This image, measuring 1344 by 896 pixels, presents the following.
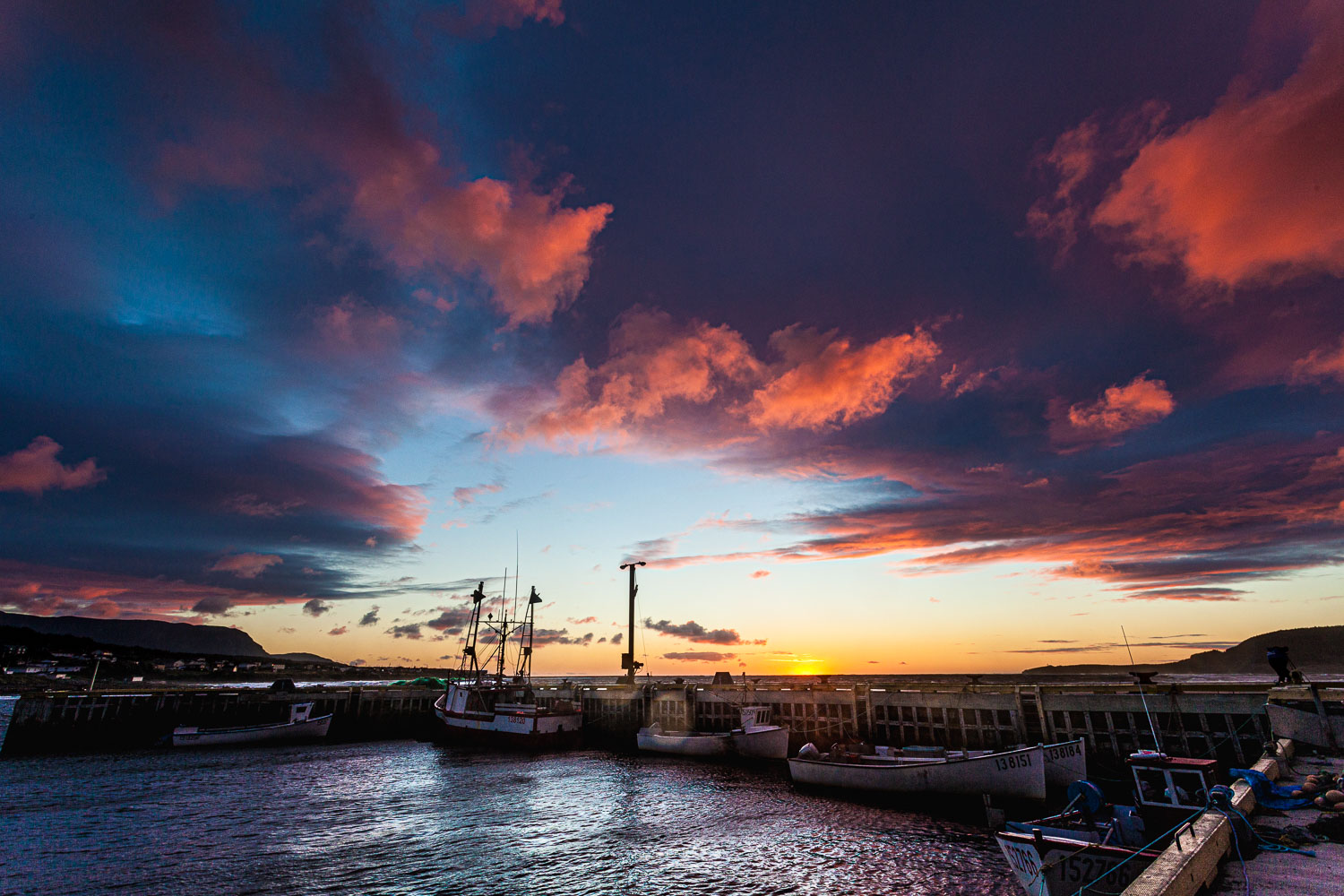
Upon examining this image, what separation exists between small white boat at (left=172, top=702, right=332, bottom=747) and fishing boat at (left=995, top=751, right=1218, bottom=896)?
6955cm

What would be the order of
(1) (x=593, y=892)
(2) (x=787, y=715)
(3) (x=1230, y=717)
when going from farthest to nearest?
1. (2) (x=787, y=715)
2. (3) (x=1230, y=717)
3. (1) (x=593, y=892)

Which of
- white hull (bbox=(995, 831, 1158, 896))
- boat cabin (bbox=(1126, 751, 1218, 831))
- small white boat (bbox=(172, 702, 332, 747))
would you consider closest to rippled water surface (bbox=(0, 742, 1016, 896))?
boat cabin (bbox=(1126, 751, 1218, 831))

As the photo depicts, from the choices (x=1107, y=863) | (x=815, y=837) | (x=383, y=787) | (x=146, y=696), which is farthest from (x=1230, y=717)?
(x=146, y=696)

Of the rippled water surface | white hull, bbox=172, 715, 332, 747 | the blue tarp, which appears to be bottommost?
the rippled water surface

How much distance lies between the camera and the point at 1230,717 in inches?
1107

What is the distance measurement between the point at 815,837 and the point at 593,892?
10.3 metres

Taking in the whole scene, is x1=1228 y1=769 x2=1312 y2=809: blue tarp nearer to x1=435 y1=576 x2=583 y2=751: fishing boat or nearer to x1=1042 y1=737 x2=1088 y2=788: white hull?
x1=1042 y1=737 x2=1088 y2=788: white hull

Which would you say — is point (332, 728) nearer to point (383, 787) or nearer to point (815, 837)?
point (383, 787)

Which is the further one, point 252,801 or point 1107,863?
point 252,801

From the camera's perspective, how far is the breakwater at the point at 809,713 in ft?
96.8

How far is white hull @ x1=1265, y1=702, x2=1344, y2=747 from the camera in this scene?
19547 millimetres

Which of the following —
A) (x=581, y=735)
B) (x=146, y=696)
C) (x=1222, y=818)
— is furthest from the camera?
(x=146, y=696)

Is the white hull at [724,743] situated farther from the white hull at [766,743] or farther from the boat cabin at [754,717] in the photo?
the boat cabin at [754,717]

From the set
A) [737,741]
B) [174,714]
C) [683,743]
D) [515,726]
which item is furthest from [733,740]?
[174,714]
